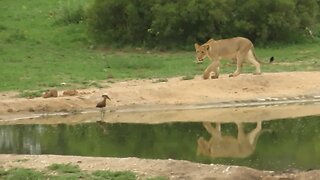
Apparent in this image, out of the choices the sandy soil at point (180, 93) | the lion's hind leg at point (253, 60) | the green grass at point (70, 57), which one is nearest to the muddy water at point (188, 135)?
the sandy soil at point (180, 93)

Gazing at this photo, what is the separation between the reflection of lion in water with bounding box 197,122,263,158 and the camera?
44.2ft

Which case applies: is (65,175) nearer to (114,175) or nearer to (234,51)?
(114,175)

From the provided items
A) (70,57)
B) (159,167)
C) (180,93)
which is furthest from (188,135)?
(70,57)

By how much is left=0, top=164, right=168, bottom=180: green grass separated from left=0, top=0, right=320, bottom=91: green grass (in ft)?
30.7

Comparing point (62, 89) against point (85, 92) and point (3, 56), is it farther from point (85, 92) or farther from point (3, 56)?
point (3, 56)

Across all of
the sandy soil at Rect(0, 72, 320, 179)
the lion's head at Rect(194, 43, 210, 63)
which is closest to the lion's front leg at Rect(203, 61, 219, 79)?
the sandy soil at Rect(0, 72, 320, 179)

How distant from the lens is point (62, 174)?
11.2 meters

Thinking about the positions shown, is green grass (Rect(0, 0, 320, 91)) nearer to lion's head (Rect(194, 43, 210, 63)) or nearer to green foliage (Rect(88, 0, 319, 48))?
lion's head (Rect(194, 43, 210, 63))

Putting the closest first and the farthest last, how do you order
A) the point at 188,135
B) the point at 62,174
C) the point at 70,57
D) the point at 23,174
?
the point at 23,174 < the point at 62,174 < the point at 188,135 < the point at 70,57

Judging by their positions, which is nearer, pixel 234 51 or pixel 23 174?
pixel 23 174

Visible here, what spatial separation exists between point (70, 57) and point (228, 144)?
12451 mm

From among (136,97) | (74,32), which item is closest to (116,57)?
(74,32)

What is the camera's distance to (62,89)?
20.7m

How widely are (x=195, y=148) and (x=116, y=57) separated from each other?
41.7ft
